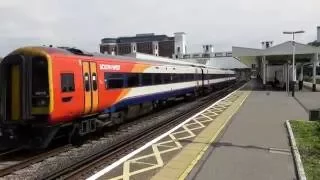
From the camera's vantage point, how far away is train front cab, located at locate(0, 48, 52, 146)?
40.6ft

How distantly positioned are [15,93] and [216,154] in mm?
6044

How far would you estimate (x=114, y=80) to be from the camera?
17078mm

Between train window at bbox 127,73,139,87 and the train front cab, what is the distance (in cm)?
678

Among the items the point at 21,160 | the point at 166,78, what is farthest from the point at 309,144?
the point at 166,78

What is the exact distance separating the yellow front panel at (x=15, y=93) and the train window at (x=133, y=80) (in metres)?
6.82

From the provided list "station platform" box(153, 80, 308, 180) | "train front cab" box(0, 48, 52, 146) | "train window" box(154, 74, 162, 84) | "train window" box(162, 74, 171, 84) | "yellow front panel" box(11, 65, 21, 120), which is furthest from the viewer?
"train window" box(162, 74, 171, 84)

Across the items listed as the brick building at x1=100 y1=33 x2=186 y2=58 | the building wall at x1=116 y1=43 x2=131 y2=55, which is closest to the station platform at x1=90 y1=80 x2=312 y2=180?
the brick building at x1=100 y1=33 x2=186 y2=58

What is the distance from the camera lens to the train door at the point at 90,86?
14344mm

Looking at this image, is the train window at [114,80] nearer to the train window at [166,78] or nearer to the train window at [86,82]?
the train window at [86,82]

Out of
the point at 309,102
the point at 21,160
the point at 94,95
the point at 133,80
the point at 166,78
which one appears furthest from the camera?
the point at 309,102

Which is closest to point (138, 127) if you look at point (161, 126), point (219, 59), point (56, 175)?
point (161, 126)

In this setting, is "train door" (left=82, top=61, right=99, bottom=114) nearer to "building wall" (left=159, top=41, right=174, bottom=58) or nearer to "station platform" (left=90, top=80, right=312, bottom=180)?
"station platform" (left=90, top=80, right=312, bottom=180)

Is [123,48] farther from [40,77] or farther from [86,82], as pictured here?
[40,77]

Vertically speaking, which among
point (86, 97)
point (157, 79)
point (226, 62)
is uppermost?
point (226, 62)
